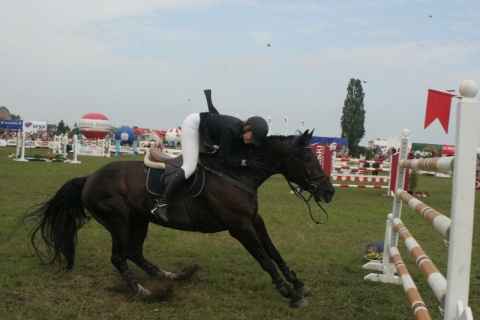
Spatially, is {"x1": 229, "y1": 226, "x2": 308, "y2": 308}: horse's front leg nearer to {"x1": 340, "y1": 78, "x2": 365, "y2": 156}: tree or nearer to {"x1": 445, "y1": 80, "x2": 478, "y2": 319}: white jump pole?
{"x1": 445, "y1": 80, "x2": 478, "y2": 319}: white jump pole

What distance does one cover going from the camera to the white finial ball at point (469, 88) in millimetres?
2240

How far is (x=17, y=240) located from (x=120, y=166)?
2.71 metres

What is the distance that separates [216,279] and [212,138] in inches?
66.0

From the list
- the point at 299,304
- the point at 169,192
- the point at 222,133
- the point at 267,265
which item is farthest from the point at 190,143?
the point at 299,304

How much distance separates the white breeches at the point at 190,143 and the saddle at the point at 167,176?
0.36ft

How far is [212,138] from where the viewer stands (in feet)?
16.3

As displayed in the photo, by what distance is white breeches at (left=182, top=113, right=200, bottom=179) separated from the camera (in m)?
4.89

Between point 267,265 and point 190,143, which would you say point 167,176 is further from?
point 267,265

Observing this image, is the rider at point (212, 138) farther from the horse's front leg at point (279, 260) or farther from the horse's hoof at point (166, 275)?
the horse's hoof at point (166, 275)

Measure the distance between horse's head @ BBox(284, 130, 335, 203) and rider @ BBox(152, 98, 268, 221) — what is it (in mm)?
373

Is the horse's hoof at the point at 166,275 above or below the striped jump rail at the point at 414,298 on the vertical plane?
below

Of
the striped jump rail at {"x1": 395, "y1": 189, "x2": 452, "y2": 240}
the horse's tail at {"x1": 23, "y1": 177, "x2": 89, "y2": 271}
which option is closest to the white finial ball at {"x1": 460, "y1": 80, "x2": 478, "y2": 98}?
the striped jump rail at {"x1": 395, "y1": 189, "x2": 452, "y2": 240}

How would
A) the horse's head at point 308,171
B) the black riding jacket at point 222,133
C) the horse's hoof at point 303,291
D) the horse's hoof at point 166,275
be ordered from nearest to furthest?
the black riding jacket at point 222,133 < the horse's head at point 308,171 < the horse's hoof at point 303,291 < the horse's hoof at point 166,275

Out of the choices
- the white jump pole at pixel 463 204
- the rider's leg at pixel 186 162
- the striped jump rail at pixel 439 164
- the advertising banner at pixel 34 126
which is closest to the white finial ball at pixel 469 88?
the white jump pole at pixel 463 204
